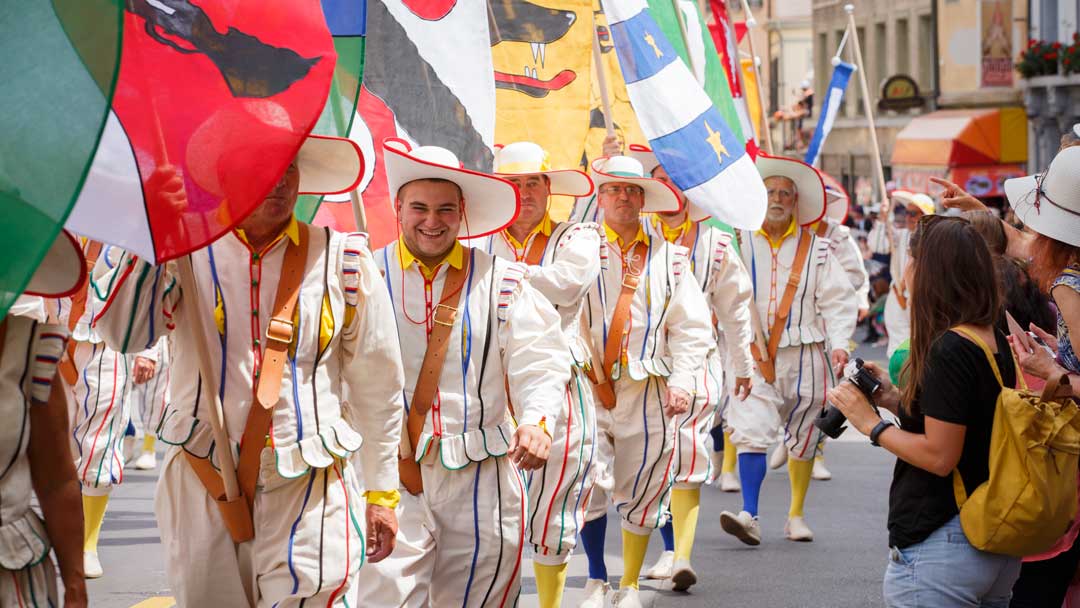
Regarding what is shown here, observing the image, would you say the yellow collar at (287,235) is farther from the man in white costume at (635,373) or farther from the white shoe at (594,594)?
the white shoe at (594,594)

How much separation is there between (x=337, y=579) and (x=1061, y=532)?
80.0 inches

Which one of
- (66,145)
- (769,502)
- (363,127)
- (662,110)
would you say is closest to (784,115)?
(769,502)

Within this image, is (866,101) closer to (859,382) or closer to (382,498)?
(859,382)

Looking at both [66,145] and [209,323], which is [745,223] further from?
[66,145]

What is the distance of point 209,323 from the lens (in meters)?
4.66

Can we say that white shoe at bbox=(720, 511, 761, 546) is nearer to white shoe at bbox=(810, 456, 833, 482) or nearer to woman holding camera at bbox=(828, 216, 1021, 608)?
white shoe at bbox=(810, 456, 833, 482)

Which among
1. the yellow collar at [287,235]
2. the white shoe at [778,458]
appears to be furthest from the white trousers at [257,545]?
the white shoe at [778,458]

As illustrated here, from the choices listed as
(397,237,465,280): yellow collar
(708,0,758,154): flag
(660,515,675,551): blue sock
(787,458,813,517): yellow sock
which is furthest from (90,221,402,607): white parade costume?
(708,0,758,154): flag

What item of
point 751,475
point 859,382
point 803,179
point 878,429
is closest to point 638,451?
point 751,475

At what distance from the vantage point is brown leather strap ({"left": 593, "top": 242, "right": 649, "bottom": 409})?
7859mm

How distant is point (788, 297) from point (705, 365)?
1.63 metres

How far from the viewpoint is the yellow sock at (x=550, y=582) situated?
22.9 ft

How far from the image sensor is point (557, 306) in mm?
7242

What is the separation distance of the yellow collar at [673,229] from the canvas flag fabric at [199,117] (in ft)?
16.0
